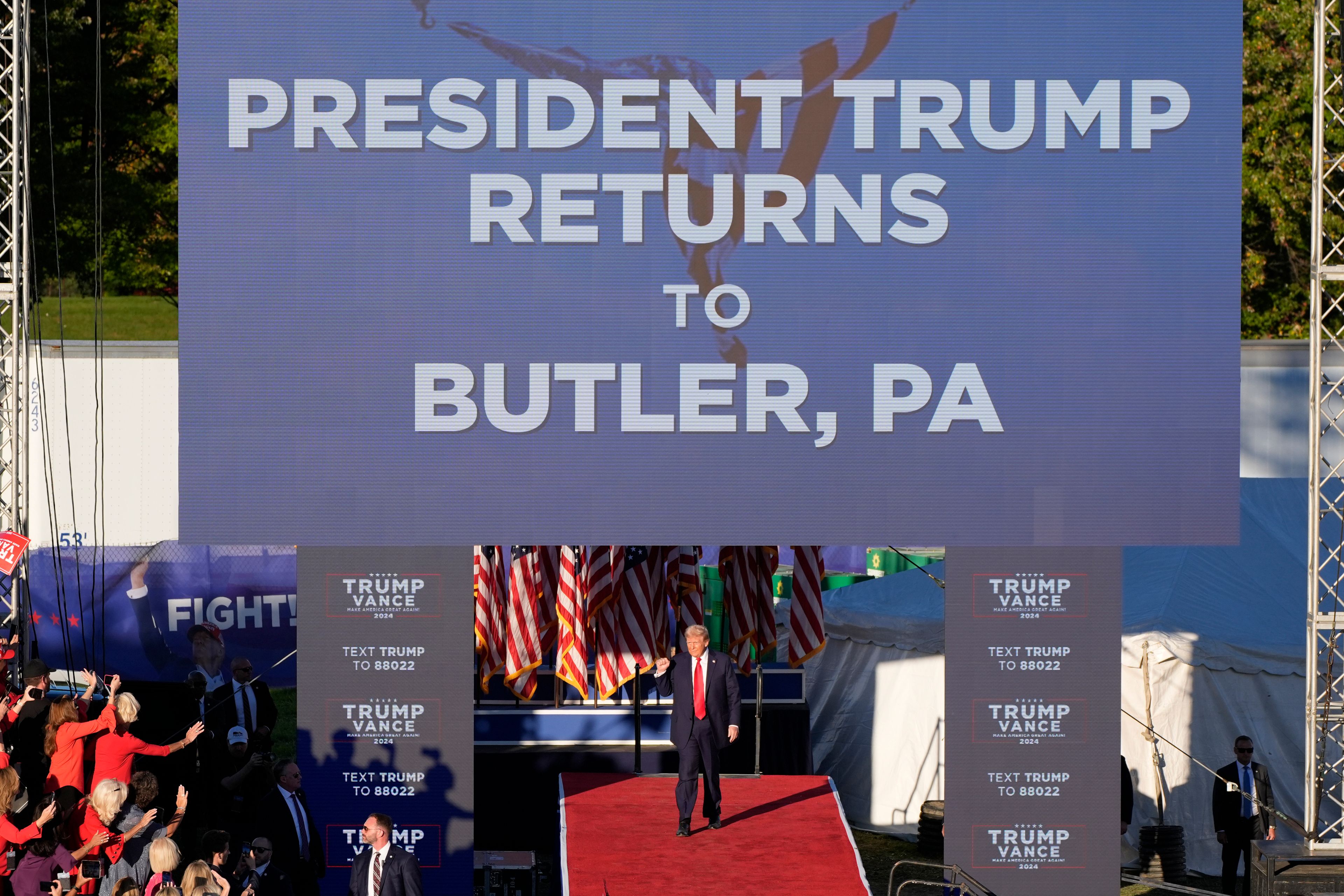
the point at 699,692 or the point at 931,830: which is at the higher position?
the point at 699,692

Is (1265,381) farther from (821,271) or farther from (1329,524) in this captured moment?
(821,271)

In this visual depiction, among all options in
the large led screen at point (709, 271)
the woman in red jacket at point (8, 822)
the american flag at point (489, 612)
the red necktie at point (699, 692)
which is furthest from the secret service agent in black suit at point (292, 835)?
the american flag at point (489, 612)

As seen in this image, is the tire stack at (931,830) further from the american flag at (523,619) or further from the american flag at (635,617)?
the american flag at (523,619)

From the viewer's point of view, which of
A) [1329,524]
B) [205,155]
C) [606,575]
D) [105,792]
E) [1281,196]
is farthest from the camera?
[1281,196]

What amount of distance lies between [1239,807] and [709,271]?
6.21 meters

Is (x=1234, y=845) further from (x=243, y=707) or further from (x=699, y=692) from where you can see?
(x=243, y=707)

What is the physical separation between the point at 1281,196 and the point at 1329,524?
15.4m

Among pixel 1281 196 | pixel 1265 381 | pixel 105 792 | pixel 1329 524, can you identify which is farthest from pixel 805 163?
pixel 1281 196

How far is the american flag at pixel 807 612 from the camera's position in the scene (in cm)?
1384

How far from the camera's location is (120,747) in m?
10.5

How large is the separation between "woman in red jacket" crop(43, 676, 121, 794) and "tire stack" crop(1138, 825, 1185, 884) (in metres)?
8.68

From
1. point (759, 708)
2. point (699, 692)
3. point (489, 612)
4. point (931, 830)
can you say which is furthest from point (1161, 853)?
point (489, 612)

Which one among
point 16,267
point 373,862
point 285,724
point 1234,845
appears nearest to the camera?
point 373,862

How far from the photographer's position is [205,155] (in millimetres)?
11516
